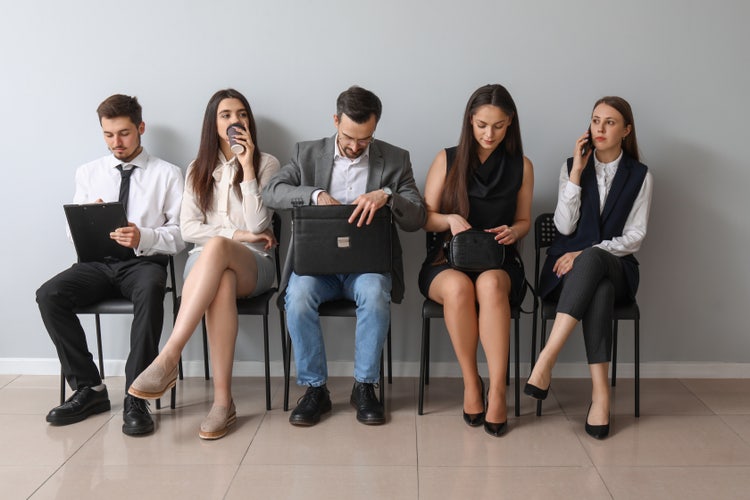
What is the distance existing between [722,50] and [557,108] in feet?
2.48

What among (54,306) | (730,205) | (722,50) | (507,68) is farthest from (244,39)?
(730,205)

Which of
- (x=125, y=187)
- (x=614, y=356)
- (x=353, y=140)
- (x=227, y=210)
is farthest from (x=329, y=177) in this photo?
(x=614, y=356)

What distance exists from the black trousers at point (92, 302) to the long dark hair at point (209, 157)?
0.38 metres

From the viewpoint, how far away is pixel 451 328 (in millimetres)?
2867

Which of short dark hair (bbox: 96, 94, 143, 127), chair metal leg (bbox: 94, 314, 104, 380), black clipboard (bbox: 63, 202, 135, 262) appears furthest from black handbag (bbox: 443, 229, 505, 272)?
chair metal leg (bbox: 94, 314, 104, 380)

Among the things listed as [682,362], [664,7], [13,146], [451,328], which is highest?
[664,7]

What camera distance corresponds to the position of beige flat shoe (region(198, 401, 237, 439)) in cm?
276

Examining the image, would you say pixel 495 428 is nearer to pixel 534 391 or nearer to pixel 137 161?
pixel 534 391

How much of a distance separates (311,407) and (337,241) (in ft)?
2.17

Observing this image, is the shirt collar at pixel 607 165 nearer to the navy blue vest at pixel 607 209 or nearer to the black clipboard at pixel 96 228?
the navy blue vest at pixel 607 209

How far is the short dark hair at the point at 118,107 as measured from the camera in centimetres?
315

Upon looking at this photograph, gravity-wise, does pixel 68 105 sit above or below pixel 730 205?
above

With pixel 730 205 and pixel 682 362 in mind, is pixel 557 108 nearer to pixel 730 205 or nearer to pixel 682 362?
pixel 730 205

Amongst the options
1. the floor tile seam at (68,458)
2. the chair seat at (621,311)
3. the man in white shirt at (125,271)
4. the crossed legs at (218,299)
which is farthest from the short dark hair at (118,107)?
the chair seat at (621,311)
